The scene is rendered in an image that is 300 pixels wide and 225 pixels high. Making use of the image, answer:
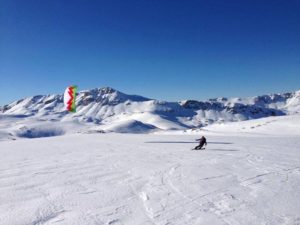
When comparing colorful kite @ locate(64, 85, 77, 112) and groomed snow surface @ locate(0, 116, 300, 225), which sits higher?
colorful kite @ locate(64, 85, 77, 112)

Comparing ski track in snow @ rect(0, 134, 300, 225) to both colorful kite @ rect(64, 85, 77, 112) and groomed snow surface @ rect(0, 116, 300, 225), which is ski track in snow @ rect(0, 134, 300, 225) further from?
colorful kite @ rect(64, 85, 77, 112)

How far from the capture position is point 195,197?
988 centimetres

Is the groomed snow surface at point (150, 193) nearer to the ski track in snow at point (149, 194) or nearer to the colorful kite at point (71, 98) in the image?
the ski track in snow at point (149, 194)

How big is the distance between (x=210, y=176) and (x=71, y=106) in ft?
66.1

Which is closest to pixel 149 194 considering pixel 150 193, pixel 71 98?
pixel 150 193

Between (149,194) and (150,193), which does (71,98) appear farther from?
(149,194)

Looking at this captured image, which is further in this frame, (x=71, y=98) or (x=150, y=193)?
(x=71, y=98)

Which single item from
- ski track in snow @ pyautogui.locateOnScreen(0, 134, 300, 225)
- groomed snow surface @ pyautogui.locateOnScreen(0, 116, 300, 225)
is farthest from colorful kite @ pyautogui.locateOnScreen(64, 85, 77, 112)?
ski track in snow @ pyautogui.locateOnScreen(0, 134, 300, 225)

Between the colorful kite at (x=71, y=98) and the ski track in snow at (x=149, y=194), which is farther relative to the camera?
the colorful kite at (x=71, y=98)

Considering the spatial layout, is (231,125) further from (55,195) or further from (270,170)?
(55,195)

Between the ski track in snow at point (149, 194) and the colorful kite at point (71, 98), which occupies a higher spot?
the colorful kite at point (71, 98)

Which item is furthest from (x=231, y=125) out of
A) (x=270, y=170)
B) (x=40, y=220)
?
(x=40, y=220)

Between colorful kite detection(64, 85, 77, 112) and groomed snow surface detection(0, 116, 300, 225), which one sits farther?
colorful kite detection(64, 85, 77, 112)

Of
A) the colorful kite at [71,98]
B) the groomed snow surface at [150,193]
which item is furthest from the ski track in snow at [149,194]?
the colorful kite at [71,98]
